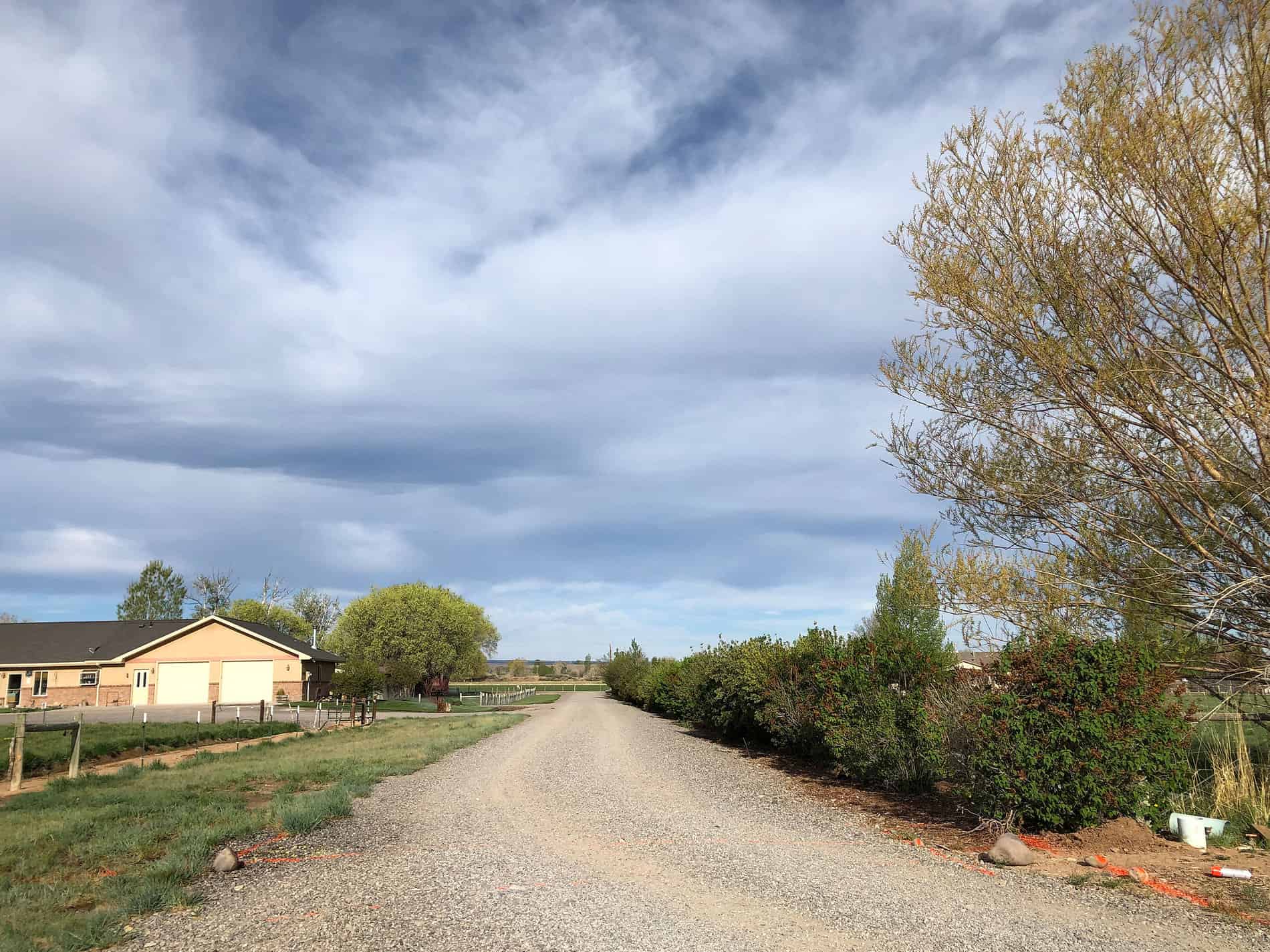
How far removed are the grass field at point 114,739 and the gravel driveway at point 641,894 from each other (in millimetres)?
10802

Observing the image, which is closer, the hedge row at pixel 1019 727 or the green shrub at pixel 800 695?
the hedge row at pixel 1019 727

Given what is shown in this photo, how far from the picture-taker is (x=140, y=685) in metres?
44.3

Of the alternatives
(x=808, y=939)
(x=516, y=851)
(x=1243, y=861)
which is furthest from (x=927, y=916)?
(x=516, y=851)

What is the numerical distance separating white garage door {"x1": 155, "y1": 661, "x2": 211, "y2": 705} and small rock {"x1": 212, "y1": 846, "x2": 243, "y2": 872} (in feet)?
140

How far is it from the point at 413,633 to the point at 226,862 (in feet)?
167

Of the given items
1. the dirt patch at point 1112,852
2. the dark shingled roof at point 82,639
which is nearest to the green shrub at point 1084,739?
the dirt patch at point 1112,852

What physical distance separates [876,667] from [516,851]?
678cm

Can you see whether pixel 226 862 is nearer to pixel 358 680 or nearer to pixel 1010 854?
pixel 1010 854

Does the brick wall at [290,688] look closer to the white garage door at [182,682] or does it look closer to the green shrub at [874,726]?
the white garage door at [182,682]

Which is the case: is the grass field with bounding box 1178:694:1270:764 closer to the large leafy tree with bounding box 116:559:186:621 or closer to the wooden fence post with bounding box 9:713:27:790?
the wooden fence post with bounding box 9:713:27:790

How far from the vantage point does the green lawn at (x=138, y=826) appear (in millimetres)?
5941

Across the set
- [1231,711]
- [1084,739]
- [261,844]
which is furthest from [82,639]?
[1231,711]

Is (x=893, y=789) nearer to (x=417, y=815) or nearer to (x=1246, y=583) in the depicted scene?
(x=1246, y=583)

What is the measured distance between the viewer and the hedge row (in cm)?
801
